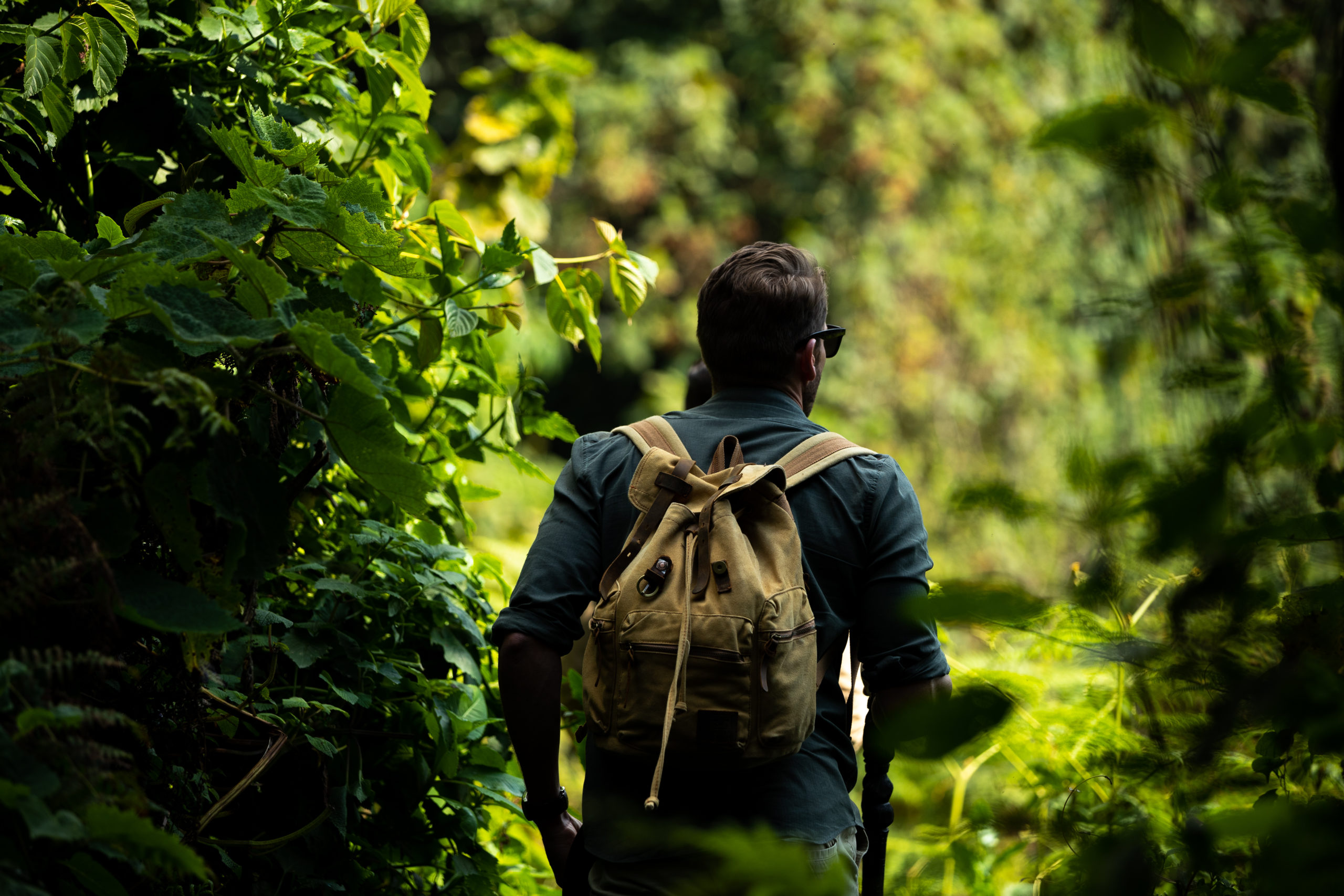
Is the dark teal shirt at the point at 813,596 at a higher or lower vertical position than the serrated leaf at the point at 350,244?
lower

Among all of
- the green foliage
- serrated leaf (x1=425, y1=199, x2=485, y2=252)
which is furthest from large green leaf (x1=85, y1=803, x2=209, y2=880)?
serrated leaf (x1=425, y1=199, x2=485, y2=252)

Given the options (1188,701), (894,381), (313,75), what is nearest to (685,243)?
(894,381)

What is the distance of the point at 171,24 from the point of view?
1750mm

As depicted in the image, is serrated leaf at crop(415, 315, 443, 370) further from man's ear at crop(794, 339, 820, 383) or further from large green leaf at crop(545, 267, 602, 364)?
man's ear at crop(794, 339, 820, 383)

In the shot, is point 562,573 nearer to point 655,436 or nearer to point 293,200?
point 655,436

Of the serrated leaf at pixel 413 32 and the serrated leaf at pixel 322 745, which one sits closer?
the serrated leaf at pixel 322 745

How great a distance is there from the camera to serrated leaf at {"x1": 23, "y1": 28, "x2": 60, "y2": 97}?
1.32 m

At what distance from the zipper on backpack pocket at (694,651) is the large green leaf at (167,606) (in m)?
0.58

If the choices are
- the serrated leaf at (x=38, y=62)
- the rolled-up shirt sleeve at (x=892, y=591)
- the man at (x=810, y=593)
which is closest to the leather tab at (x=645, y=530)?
the man at (x=810, y=593)

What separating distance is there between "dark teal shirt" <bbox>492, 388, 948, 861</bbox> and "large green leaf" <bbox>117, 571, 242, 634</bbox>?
67 cm

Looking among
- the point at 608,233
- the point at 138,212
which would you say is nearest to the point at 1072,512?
the point at 138,212

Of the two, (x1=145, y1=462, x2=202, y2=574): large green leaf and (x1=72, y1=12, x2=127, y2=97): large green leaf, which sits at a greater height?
(x1=72, y1=12, x2=127, y2=97): large green leaf

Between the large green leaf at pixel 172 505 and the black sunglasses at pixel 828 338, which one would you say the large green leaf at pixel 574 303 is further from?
the large green leaf at pixel 172 505

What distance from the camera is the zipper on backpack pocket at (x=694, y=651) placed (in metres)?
1.36
